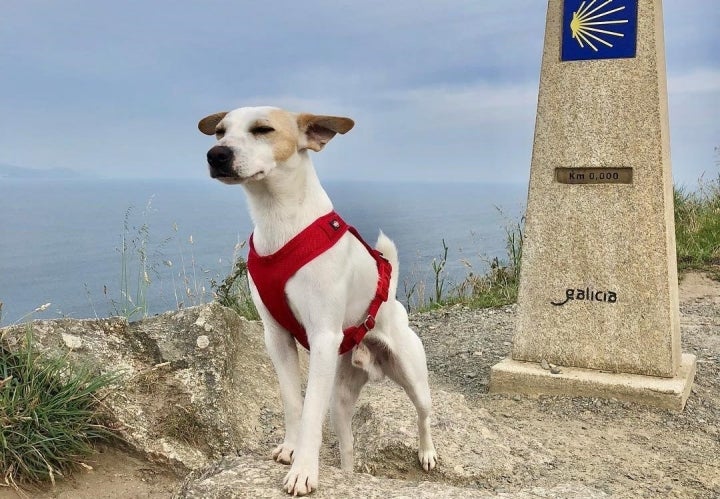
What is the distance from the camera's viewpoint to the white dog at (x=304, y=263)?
3.12 m

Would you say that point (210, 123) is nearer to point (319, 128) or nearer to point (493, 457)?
point (319, 128)

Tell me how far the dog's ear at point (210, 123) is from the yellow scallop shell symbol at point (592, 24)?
330 centimetres

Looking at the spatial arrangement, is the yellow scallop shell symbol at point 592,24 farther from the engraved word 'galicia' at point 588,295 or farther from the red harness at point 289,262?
the red harness at point 289,262

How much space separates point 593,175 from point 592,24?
3.69 feet

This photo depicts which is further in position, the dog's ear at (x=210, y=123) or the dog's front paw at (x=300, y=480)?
the dog's ear at (x=210, y=123)

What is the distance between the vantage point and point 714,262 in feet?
36.5

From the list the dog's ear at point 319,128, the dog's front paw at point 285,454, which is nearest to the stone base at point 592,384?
the dog's front paw at point 285,454

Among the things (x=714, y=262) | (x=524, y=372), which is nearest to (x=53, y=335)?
(x=524, y=372)

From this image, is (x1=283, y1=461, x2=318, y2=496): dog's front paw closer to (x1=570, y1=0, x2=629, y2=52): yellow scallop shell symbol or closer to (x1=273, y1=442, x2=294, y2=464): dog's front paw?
(x1=273, y1=442, x2=294, y2=464): dog's front paw

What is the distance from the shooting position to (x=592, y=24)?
572cm

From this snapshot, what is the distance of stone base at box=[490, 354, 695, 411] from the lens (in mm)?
5664

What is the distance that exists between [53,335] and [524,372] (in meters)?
3.44

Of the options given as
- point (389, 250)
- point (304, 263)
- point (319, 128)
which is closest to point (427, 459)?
point (389, 250)

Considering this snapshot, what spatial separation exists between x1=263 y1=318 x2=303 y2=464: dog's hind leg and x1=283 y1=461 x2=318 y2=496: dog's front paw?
0.27 m
